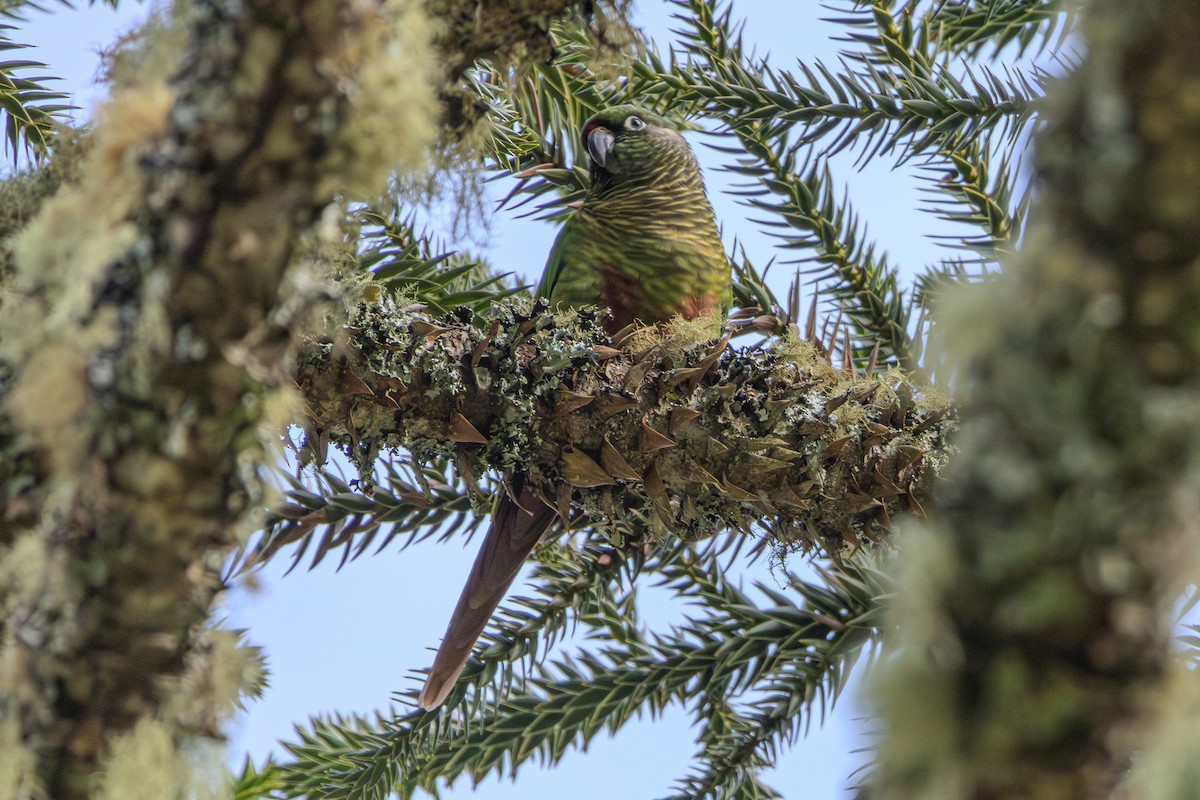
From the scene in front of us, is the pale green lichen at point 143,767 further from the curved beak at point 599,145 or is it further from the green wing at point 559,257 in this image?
the curved beak at point 599,145

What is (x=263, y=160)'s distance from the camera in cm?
40

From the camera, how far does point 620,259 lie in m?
2.34

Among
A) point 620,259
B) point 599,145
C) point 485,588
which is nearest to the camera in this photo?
point 485,588

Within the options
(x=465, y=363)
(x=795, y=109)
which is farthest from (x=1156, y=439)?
(x=795, y=109)

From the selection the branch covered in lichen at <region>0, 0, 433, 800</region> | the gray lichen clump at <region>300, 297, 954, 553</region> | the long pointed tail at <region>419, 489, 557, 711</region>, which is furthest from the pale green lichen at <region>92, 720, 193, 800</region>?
the long pointed tail at <region>419, 489, 557, 711</region>

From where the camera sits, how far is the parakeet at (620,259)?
1743mm

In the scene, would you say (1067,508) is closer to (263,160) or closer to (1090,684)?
(1090,684)

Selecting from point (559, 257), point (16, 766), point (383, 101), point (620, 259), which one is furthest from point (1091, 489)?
point (559, 257)

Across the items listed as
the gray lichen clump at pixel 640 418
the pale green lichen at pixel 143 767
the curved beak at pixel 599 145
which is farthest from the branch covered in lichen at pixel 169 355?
the curved beak at pixel 599 145

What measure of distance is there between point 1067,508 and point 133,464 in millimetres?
347

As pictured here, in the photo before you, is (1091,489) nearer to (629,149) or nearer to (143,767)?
(143,767)

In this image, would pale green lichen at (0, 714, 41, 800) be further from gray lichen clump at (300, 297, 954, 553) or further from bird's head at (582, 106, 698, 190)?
bird's head at (582, 106, 698, 190)

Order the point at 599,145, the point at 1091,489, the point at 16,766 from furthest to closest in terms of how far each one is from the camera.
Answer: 1. the point at 599,145
2. the point at 16,766
3. the point at 1091,489

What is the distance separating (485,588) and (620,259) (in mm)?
924
